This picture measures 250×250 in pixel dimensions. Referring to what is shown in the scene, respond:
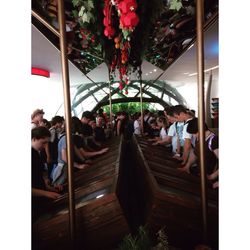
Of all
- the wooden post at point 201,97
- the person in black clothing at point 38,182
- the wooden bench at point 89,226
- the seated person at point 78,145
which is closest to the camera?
the wooden post at point 201,97

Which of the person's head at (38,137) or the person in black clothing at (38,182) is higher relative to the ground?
the person's head at (38,137)

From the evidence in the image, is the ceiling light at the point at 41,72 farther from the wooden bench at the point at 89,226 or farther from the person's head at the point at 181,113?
the wooden bench at the point at 89,226

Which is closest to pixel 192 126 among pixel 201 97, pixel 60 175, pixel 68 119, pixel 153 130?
pixel 60 175

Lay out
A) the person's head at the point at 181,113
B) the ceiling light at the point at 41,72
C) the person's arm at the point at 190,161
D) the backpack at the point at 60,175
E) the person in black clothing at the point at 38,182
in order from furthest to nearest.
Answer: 1. the ceiling light at the point at 41,72
2. the person's head at the point at 181,113
3. the backpack at the point at 60,175
4. the person's arm at the point at 190,161
5. the person in black clothing at the point at 38,182

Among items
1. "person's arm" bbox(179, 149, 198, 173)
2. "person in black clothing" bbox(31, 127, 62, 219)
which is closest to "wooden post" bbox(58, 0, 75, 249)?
"person in black clothing" bbox(31, 127, 62, 219)

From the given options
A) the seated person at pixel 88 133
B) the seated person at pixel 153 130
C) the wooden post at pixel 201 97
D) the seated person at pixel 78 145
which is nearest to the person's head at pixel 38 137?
the seated person at pixel 78 145

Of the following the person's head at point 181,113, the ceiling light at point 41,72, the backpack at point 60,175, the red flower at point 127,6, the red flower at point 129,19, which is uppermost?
the ceiling light at point 41,72

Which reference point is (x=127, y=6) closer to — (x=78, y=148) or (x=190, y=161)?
(x=190, y=161)

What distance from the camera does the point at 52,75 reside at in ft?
33.8

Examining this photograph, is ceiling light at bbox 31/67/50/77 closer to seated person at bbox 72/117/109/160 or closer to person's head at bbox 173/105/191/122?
seated person at bbox 72/117/109/160
